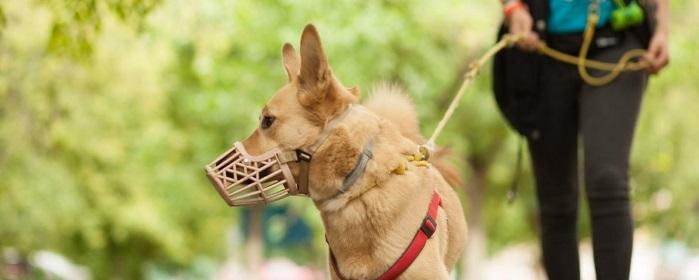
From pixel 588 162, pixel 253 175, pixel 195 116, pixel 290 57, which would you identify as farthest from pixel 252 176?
pixel 195 116

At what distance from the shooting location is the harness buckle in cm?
468

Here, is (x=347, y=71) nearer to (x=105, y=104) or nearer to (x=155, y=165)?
(x=105, y=104)

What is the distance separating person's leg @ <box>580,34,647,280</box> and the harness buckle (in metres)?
1.13

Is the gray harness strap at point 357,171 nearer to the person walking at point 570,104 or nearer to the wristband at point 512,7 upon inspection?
the person walking at point 570,104

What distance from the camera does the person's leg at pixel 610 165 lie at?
5434 mm

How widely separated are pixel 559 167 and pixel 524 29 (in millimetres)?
763

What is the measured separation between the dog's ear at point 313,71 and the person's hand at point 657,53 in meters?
2.02

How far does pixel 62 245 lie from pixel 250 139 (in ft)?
87.9

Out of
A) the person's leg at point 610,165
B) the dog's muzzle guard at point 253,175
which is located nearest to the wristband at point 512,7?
the person's leg at point 610,165

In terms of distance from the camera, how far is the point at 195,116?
24891 mm

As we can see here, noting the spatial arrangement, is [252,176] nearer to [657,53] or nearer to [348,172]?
[348,172]

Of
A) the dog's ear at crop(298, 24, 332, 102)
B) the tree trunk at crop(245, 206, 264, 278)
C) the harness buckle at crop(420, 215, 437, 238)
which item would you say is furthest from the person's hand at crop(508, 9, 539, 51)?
the tree trunk at crop(245, 206, 264, 278)

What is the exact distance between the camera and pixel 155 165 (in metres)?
28.9

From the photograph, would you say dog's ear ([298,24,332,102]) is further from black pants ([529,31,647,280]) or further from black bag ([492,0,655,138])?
black bag ([492,0,655,138])
